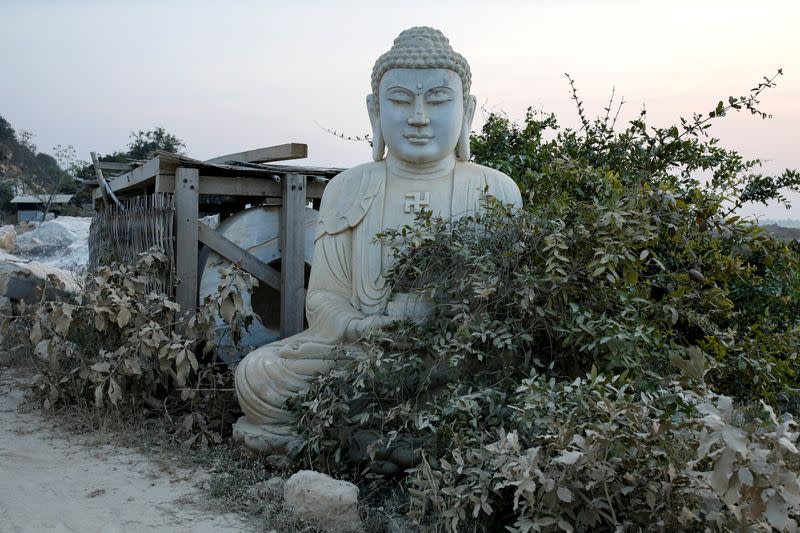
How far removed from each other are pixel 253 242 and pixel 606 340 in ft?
12.0

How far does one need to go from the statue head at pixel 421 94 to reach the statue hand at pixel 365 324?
0.99m

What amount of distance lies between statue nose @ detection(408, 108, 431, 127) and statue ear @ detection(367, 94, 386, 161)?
0.36 meters

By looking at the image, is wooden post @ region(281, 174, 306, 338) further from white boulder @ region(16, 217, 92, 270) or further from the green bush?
white boulder @ region(16, 217, 92, 270)

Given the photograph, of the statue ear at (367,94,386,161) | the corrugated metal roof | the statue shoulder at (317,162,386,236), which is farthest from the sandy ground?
the corrugated metal roof

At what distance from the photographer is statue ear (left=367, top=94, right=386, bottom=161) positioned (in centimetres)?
484

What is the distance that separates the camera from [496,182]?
15.4 feet

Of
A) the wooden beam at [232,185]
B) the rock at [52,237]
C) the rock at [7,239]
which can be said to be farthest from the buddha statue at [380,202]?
the rock at [7,239]

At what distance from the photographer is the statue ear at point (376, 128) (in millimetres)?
4836

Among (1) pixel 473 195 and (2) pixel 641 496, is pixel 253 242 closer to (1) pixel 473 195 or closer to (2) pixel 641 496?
(1) pixel 473 195

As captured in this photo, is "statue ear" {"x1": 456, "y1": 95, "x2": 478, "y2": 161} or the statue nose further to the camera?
"statue ear" {"x1": 456, "y1": 95, "x2": 478, "y2": 161}

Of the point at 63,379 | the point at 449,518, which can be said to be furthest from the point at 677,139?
the point at 63,379

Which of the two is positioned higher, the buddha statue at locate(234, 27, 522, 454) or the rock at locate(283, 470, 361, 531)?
the buddha statue at locate(234, 27, 522, 454)

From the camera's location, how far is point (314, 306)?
4.62 metres

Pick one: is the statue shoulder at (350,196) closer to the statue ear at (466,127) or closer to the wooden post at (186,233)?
the statue ear at (466,127)
